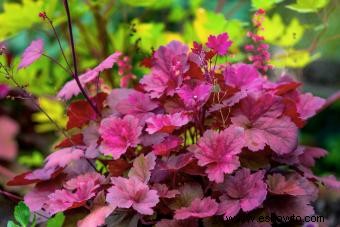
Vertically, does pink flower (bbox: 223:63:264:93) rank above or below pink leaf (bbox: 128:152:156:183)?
above

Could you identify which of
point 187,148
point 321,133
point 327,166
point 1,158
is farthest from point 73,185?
point 321,133

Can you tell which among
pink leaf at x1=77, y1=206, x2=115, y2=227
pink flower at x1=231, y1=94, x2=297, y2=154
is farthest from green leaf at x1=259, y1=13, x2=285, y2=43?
pink leaf at x1=77, y1=206, x2=115, y2=227

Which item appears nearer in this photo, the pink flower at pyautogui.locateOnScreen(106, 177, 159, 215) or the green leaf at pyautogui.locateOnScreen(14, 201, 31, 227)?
the pink flower at pyautogui.locateOnScreen(106, 177, 159, 215)

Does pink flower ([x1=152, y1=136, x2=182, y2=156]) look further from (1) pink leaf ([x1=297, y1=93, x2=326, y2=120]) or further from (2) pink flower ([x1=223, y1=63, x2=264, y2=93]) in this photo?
(1) pink leaf ([x1=297, y1=93, x2=326, y2=120])

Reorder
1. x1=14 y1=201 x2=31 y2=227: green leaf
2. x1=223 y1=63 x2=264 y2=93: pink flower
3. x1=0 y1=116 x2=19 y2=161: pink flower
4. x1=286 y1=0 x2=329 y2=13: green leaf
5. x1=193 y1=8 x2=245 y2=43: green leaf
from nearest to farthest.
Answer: x1=14 y1=201 x2=31 y2=227: green leaf < x1=223 y1=63 x2=264 y2=93: pink flower < x1=286 y1=0 x2=329 y2=13: green leaf < x1=193 y1=8 x2=245 y2=43: green leaf < x1=0 y1=116 x2=19 y2=161: pink flower

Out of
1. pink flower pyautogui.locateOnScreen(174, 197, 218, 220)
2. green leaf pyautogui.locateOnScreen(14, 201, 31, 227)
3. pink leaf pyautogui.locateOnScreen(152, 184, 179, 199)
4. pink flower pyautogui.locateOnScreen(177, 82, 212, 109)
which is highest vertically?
pink flower pyautogui.locateOnScreen(177, 82, 212, 109)

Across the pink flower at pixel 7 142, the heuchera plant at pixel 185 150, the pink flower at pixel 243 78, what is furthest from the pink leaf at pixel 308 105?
the pink flower at pixel 7 142

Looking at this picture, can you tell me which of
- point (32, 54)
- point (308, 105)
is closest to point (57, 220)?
point (32, 54)
